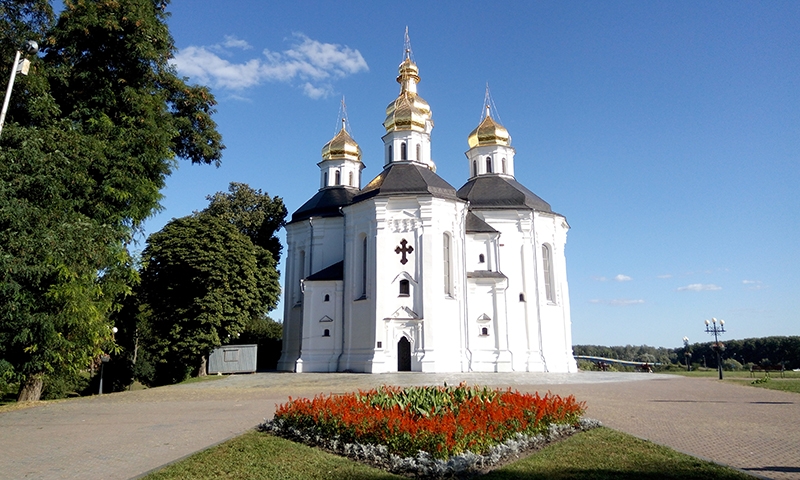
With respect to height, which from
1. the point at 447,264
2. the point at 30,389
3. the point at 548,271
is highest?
the point at 548,271

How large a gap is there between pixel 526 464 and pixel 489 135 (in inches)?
1271

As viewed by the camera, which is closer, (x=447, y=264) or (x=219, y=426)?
(x=219, y=426)

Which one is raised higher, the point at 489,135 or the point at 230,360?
the point at 489,135

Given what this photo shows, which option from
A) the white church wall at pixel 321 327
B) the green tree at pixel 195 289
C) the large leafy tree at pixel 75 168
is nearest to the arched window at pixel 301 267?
the white church wall at pixel 321 327

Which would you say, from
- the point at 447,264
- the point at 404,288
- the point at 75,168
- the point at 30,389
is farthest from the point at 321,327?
the point at 75,168

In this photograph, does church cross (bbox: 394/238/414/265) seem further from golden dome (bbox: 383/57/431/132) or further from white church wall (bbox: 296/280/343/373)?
golden dome (bbox: 383/57/431/132)

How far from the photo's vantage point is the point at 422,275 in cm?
2811

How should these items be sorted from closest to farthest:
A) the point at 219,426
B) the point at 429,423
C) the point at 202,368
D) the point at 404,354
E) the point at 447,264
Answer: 1. the point at 429,423
2. the point at 219,426
3. the point at 404,354
4. the point at 447,264
5. the point at 202,368

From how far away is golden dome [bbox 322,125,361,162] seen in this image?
38938 millimetres

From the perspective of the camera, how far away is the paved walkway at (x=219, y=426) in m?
7.63

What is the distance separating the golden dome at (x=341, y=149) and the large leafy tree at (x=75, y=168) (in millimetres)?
19461

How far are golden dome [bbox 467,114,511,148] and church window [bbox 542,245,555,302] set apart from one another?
8443 mm

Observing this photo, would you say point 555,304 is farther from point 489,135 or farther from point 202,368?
point 202,368

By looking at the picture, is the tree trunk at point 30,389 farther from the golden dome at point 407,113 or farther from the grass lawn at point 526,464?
the golden dome at point 407,113
